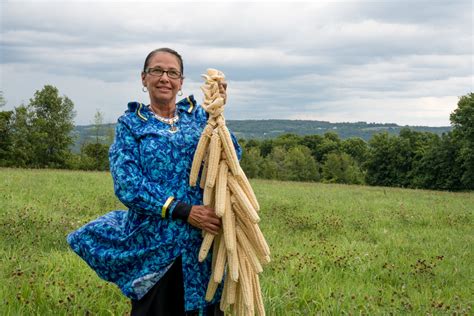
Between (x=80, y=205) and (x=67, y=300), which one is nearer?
(x=67, y=300)

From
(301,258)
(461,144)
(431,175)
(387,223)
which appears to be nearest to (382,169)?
(431,175)

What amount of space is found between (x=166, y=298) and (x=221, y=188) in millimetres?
898

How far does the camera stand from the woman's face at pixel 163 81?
3389 millimetres

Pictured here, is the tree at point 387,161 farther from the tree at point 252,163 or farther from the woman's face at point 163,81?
the woman's face at point 163,81

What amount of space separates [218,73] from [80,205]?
8.48 meters

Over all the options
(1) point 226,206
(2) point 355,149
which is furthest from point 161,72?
(2) point 355,149

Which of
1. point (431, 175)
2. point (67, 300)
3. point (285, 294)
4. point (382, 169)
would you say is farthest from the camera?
point (382, 169)

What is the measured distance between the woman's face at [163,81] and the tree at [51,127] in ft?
166

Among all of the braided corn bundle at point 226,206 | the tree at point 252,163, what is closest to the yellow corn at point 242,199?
the braided corn bundle at point 226,206

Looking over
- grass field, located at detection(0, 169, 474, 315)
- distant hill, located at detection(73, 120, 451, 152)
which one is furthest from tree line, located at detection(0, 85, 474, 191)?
distant hill, located at detection(73, 120, 451, 152)

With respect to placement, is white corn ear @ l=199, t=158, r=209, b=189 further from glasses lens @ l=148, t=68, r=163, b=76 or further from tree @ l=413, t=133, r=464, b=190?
tree @ l=413, t=133, r=464, b=190

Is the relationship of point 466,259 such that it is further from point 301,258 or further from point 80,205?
point 80,205

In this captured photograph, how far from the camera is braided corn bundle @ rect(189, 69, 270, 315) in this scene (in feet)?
10.4

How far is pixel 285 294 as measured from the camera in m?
5.39
